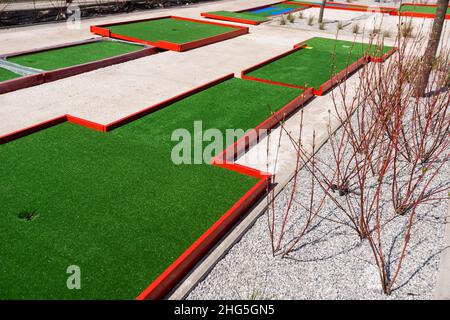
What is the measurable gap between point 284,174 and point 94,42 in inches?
349

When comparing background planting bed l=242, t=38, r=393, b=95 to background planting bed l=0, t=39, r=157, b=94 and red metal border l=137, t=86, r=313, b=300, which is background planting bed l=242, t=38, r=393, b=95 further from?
background planting bed l=0, t=39, r=157, b=94

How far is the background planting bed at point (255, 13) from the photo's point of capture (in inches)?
640

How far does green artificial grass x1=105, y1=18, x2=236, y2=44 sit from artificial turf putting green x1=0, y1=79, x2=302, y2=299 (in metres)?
6.60

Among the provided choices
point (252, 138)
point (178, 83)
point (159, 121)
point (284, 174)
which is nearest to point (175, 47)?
point (178, 83)

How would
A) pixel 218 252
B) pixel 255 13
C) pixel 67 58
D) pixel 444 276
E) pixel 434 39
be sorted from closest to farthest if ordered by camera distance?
pixel 444 276 < pixel 218 252 < pixel 434 39 < pixel 67 58 < pixel 255 13

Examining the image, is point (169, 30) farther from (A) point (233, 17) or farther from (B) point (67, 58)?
(B) point (67, 58)

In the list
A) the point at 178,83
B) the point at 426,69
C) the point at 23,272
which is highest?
the point at 426,69

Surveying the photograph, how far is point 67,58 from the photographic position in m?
9.91

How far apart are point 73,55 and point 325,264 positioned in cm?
912

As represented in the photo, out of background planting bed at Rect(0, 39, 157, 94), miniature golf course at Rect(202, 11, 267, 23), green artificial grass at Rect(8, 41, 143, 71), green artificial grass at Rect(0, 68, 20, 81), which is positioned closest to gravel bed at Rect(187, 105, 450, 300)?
background planting bed at Rect(0, 39, 157, 94)

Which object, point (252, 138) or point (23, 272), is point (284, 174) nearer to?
point (252, 138)

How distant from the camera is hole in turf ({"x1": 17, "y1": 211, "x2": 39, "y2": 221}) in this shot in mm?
4105

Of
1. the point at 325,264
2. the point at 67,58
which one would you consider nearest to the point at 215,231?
the point at 325,264

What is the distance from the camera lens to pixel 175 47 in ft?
37.2
